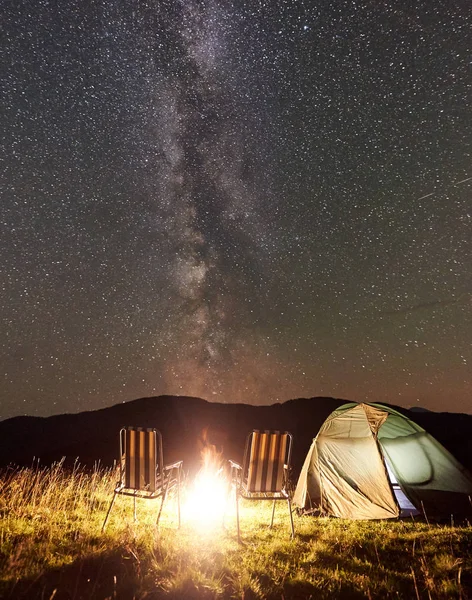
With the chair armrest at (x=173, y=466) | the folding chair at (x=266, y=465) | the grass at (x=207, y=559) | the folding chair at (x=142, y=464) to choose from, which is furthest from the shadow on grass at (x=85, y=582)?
the folding chair at (x=266, y=465)

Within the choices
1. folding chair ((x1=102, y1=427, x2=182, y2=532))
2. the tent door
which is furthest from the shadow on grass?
the tent door

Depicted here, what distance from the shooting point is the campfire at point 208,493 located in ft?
15.9

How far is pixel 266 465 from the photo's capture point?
4449mm

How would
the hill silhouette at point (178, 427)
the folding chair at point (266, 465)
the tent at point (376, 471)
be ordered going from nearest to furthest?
the folding chair at point (266, 465), the tent at point (376, 471), the hill silhouette at point (178, 427)

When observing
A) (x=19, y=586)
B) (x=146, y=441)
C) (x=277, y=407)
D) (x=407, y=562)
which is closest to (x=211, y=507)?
(x=146, y=441)

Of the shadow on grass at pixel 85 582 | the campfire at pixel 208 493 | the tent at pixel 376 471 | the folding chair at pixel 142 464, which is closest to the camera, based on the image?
the shadow on grass at pixel 85 582

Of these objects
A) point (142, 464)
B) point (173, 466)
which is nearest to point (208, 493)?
point (173, 466)

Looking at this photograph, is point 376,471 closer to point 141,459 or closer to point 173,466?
point 173,466

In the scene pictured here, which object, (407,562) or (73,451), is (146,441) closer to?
(407,562)

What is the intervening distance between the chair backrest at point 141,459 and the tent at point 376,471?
3.08 metres

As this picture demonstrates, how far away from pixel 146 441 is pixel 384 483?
3870 millimetres

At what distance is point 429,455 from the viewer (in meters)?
6.70

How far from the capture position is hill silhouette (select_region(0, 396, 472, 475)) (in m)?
40.6

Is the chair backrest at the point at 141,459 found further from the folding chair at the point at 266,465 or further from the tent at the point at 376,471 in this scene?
the tent at the point at 376,471
